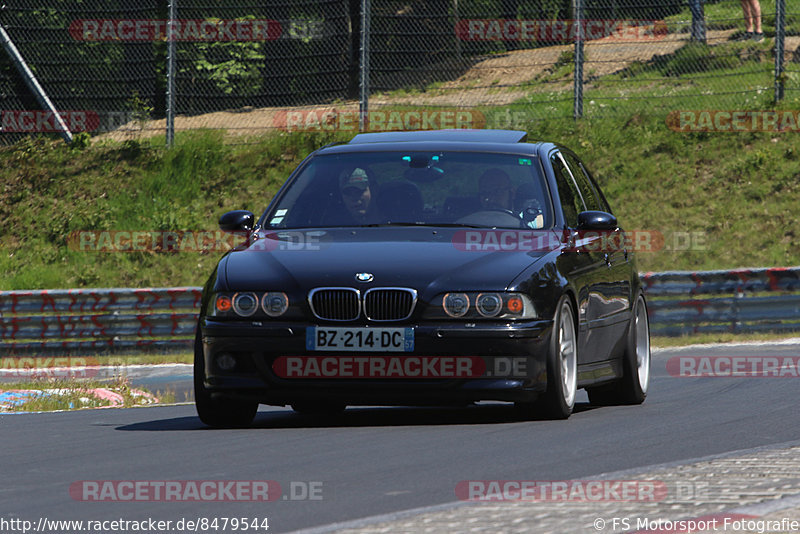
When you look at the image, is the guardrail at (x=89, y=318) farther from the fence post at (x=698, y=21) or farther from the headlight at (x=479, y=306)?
the headlight at (x=479, y=306)

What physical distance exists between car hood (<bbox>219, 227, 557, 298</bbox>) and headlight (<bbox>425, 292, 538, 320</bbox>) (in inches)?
1.9

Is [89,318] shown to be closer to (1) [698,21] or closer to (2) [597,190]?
A: (2) [597,190]

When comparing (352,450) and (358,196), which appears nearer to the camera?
(352,450)

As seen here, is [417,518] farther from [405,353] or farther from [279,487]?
[405,353]

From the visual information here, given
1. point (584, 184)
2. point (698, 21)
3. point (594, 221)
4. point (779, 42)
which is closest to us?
point (594, 221)

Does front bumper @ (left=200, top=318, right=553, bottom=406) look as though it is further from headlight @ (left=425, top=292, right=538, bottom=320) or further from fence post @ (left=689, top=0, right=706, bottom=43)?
fence post @ (left=689, top=0, right=706, bottom=43)

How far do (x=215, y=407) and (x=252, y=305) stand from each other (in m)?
0.74

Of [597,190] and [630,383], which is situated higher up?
[597,190]

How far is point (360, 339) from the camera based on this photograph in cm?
809

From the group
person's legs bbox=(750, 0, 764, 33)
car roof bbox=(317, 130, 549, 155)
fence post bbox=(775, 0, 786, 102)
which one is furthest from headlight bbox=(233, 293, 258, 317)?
person's legs bbox=(750, 0, 764, 33)

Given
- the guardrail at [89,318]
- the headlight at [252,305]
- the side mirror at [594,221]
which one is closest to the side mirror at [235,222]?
the headlight at [252,305]

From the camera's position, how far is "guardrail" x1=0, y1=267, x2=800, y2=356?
1900 centimetres

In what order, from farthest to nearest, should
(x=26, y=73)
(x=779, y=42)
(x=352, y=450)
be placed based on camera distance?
1. (x=26, y=73)
2. (x=779, y=42)
3. (x=352, y=450)

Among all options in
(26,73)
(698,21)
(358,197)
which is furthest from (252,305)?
(698,21)
